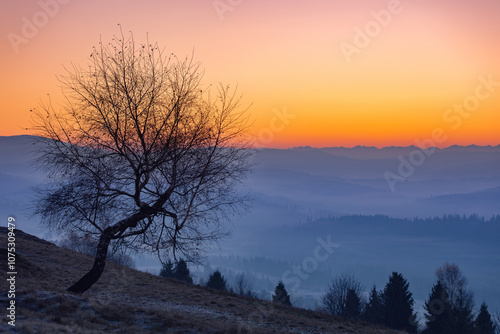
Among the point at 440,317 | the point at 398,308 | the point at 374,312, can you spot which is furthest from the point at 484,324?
the point at 374,312

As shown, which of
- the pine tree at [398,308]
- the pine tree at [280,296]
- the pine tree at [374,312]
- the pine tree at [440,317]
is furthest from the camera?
the pine tree at [374,312]

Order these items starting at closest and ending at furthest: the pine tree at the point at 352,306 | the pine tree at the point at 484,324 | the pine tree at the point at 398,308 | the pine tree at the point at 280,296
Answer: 1. the pine tree at the point at 398,308
2. the pine tree at the point at 280,296
3. the pine tree at the point at 484,324
4. the pine tree at the point at 352,306

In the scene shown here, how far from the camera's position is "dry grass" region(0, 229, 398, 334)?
13.8 meters

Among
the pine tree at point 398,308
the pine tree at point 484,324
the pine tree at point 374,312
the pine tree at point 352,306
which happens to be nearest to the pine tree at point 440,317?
the pine tree at point 398,308

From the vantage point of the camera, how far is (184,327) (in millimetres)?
14750

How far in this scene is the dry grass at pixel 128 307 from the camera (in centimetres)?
1383

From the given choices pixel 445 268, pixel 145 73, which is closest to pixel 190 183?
pixel 145 73

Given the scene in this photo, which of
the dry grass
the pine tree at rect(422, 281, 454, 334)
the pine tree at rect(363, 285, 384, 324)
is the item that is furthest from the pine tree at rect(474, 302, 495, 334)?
the dry grass

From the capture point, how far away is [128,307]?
52.9ft

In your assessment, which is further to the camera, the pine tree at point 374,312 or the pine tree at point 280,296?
the pine tree at point 374,312

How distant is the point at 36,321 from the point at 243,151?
30.1ft

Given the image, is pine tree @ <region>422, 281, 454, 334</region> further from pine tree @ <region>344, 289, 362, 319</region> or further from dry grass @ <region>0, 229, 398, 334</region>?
dry grass @ <region>0, 229, 398, 334</region>

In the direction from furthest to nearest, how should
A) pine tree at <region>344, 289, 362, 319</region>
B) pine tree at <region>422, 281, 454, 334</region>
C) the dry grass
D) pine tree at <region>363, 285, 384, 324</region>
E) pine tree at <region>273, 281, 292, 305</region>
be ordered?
pine tree at <region>344, 289, 362, 319</region>, pine tree at <region>363, 285, 384, 324</region>, pine tree at <region>273, 281, 292, 305</region>, pine tree at <region>422, 281, 454, 334</region>, the dry grass

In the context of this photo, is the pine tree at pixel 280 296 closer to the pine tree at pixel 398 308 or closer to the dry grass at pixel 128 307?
the pine tree at pixel 398 308
